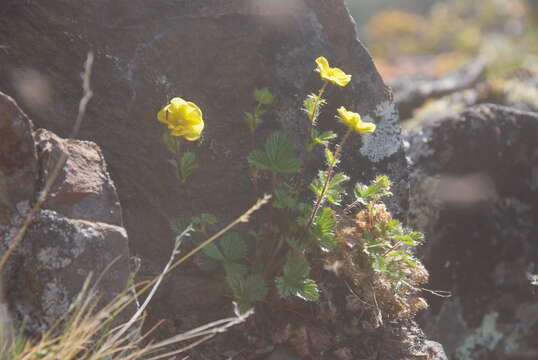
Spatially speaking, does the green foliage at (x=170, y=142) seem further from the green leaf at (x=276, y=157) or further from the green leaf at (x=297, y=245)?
the green leaf at (x=297, y=245)

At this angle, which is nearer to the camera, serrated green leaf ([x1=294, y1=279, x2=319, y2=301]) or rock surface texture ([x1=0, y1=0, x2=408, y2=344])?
serrated green leaf ([x1=294, y1=279, x2=319, y2=301])

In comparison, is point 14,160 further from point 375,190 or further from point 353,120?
point 375,190

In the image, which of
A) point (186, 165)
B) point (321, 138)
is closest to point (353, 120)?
point (321, 138)

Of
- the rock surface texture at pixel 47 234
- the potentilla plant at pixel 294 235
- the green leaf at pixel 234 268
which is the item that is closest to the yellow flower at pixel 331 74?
the potentilla plant at pixel 294 235

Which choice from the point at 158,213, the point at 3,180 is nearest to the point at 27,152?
the point at 3,180

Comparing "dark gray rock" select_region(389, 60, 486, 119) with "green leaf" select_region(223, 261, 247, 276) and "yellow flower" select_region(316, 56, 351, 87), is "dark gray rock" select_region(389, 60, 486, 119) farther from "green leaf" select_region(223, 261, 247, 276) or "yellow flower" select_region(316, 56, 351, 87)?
"green leaf" select_region(223, 261, 247, 276)

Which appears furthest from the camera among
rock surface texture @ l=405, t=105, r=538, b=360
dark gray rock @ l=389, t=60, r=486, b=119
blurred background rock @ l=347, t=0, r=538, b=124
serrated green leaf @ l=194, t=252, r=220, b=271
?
dark gray rock @ l=389, t=60, r=486, b=119

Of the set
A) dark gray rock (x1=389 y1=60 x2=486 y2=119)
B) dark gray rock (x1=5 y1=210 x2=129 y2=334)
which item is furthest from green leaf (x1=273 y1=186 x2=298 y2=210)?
dark gray rock (x1=389 y1=60 x2=486 y2=119)
